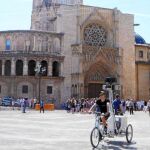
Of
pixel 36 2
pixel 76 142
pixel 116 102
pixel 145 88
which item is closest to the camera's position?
pixel 76 142

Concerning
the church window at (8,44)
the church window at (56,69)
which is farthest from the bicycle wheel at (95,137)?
the church window at (8,44)

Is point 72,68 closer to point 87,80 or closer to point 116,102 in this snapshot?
point 87,80

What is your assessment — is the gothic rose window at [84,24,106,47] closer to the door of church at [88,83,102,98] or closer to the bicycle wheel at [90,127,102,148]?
the door of church at [88,83,102,98]

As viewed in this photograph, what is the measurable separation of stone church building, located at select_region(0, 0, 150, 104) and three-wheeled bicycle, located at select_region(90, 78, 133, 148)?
128ft

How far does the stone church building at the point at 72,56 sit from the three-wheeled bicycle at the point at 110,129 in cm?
3915

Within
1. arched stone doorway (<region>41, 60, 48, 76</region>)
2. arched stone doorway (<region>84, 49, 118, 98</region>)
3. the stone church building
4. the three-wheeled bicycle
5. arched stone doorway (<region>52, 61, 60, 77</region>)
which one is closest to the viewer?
the three-wheeled bicycle

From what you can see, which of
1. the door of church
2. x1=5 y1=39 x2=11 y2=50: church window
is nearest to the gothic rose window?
the door of church

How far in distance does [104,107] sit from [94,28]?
147 feet

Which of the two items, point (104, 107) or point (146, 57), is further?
point (146, 57)

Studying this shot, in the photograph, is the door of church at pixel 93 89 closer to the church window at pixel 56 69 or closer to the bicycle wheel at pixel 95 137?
the church window at pixel 56 69

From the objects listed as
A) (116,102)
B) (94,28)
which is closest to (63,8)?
(94,28)

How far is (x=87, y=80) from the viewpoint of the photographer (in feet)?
181

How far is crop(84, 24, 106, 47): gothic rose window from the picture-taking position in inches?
2210

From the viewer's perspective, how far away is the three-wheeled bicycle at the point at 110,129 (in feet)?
38.6
